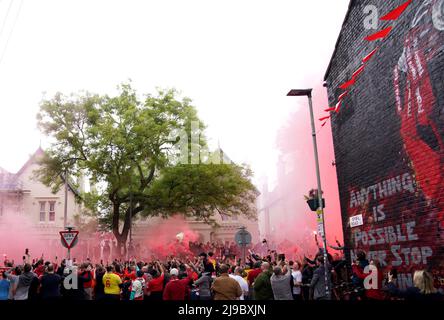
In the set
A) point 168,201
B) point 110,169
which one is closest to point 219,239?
point 168,201

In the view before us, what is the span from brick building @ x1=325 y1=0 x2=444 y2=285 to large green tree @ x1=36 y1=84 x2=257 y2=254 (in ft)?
58.1

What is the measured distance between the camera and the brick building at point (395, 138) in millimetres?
9352

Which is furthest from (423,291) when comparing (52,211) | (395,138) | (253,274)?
(52,211)

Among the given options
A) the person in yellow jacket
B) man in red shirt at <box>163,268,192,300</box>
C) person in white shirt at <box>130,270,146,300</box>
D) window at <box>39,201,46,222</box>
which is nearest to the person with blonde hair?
man in red shirt at <box>163,268,192,300</box>

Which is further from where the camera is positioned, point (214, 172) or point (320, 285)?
point (214, 172)

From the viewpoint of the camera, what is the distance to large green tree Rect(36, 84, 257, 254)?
29359mm

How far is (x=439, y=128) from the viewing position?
9094mm

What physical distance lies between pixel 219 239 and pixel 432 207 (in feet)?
123

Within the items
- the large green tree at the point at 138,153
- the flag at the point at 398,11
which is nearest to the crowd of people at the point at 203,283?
the flag at the point at 398,11

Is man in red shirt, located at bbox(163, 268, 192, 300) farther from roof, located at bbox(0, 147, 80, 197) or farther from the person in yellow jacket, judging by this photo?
roof, located at bbox(0, 147, 80, 197)

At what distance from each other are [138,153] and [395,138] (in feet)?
70.8

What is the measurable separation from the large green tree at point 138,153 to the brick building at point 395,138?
58.1 ft

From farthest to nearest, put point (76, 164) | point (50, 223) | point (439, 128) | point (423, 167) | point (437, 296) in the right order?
point (50, 223)
point (76, 164)
point (423, 167)
point (439, 128)
point (437, 296)
